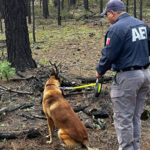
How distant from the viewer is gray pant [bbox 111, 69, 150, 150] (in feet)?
11.9

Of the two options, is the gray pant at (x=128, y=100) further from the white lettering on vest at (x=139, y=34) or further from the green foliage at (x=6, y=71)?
the green foliage at (x=6, y=71)

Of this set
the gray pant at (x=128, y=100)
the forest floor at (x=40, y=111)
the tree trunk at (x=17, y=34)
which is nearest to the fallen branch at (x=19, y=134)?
the forest floor at (x=40, y=111)

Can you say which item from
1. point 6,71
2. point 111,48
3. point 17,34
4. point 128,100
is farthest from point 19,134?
point 17,34

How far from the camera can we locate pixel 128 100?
12.1 feet

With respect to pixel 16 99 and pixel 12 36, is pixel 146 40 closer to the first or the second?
pixel 16 99

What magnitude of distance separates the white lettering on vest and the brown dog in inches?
63.8

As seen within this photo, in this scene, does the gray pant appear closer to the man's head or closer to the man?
the man

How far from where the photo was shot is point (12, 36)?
8.86 m

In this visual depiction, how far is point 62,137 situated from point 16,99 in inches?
109

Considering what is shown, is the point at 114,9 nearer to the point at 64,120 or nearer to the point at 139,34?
the point at 139,34

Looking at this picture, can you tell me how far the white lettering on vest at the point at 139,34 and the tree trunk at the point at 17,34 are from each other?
5.98 metres

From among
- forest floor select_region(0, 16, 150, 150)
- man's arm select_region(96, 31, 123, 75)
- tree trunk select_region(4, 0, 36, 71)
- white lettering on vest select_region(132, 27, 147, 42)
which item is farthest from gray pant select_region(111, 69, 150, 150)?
tree trunk select_region(4, 0, 36, 71)

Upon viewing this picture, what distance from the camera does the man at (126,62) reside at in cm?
351

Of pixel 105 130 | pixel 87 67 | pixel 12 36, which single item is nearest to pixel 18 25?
pixel 12 36
